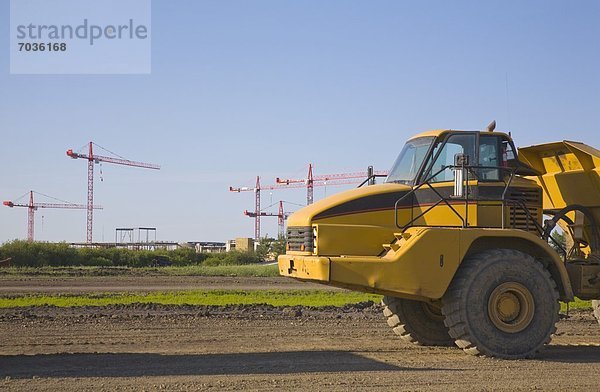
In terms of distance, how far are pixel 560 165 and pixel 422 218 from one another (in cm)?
333

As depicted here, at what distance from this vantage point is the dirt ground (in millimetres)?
9766

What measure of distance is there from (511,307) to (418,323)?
78.6 inches

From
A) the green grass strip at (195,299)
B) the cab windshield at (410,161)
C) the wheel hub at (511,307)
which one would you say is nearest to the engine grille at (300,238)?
the cab windshield at (410,161)

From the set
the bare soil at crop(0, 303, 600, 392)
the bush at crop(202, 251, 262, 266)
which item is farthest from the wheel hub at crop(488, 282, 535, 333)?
the bush at crop(202, 251, 262, 266)

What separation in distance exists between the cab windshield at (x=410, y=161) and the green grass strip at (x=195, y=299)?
10.6 meters

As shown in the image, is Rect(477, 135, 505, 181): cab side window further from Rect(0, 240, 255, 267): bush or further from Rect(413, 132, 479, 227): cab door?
Rect(0, 240, 255, 267): bush

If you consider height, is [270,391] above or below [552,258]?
below

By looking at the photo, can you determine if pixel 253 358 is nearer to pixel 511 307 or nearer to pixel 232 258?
Answer: pixel 511 307

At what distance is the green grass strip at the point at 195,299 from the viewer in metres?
23.8

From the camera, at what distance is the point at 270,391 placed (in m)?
9.21

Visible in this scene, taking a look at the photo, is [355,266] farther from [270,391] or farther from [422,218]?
[270,391]

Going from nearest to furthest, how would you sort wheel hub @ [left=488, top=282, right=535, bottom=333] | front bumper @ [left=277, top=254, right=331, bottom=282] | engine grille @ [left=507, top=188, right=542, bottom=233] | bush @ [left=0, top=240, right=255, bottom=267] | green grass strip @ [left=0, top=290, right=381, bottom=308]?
1. front bumper @ [left=277, top=254, right=331, bottom=282]
2. wheel hub @ [left=488, top=282, right=535, bottom=333]
3. engine grille @ [left=507, top=188, right=542, bottom=233]
4. green grass strip @ [left=0, top=290, right=381, bottom=308]
5. bush @ [left=0, top=240, right=255, bottom=267]

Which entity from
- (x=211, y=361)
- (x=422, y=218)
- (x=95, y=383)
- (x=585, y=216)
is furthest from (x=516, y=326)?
(x=95, y=383)

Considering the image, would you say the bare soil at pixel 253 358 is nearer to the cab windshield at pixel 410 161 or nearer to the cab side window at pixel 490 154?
the cab windshield at pixel 410 161
